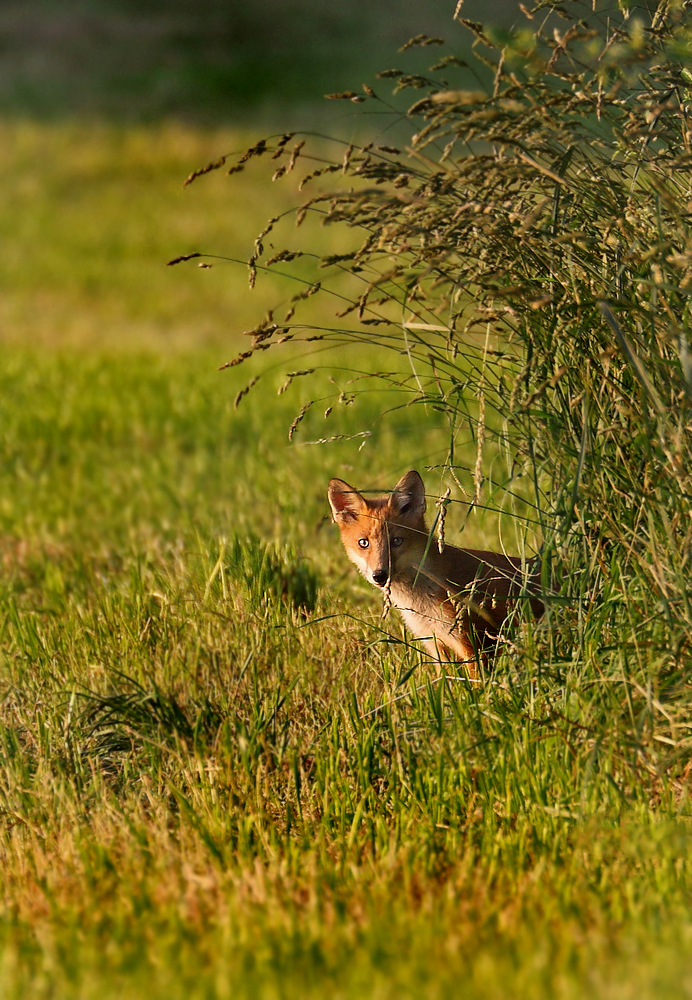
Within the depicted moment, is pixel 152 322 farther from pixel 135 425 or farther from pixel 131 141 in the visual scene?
pixel 131 141

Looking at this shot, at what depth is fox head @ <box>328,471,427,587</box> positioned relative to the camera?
16.5 feet

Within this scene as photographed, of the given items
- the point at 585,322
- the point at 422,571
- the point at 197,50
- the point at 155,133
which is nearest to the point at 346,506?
the point at 422,571

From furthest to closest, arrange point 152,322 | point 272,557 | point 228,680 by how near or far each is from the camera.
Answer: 1. point 152,322
2. point 272,557
3. point 228,680

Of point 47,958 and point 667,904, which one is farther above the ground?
point 667,904

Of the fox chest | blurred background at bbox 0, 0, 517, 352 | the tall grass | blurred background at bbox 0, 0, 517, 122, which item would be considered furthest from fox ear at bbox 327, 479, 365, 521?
blurred background at bbox 0, 0, 517, 122

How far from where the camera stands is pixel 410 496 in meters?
5.16

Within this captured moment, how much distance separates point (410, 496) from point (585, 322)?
1.41m

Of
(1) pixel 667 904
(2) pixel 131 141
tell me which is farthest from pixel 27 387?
(2) pixel 131 141

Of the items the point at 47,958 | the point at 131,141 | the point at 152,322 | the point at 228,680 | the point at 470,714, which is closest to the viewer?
the point at 47,958

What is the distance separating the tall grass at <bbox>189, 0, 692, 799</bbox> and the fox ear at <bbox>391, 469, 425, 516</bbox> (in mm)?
792

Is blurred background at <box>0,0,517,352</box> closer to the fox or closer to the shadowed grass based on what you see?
the fox

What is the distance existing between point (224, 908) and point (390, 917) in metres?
0.46

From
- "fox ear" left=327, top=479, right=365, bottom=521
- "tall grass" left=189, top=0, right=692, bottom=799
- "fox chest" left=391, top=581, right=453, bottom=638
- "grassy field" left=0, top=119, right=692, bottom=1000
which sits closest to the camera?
"grassy field" left=0, top=119, right=692, bottom=1000

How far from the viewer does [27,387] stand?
11336mm
